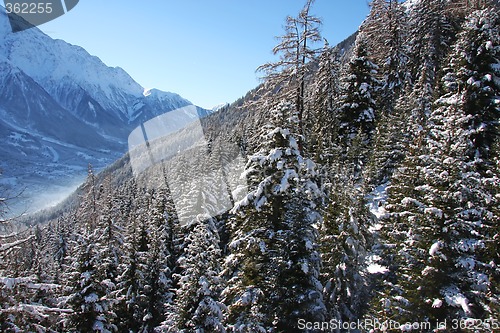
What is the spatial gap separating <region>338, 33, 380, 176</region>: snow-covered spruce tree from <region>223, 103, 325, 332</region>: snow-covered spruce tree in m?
19.6

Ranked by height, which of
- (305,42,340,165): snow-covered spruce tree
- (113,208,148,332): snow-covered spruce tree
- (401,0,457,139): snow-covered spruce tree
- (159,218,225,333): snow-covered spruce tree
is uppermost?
(401,0,457,139): snow-covered spruce tree

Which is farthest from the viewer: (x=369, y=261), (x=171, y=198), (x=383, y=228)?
(x=171, y=198)

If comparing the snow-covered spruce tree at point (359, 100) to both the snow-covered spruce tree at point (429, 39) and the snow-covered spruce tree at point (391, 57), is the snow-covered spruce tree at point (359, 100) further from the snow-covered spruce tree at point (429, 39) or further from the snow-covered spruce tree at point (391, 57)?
the snow-covered spruce tree at point (429, 39)

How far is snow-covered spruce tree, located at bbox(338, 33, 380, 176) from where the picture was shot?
109 ft

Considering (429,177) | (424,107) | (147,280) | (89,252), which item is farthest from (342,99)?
(89,252)

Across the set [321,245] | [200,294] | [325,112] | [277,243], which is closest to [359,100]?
[325,112]

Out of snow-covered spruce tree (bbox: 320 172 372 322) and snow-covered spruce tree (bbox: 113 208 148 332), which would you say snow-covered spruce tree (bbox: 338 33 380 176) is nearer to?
snow-covered spruce tree (bbox: 320 172 372 322)

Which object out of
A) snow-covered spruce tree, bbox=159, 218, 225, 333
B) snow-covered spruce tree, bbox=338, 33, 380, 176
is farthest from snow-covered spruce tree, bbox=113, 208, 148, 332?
snow-covered spruce tree, bbox=338, 33, 380, 176

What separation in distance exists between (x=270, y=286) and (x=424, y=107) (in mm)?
21768

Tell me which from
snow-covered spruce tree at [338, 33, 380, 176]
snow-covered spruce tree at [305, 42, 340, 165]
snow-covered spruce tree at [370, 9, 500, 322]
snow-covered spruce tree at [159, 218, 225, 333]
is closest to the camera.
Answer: snow-covered spruce tree at [370, 9, 500, 322]

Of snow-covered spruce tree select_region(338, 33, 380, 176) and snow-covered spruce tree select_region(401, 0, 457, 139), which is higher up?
snow-covered spruce tree select_region(401, 0, 457, 139)

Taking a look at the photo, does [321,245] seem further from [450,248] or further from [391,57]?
[391,57]

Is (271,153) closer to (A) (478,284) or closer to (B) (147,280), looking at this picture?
(A) (478,284)

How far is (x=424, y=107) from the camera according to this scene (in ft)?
90.1
